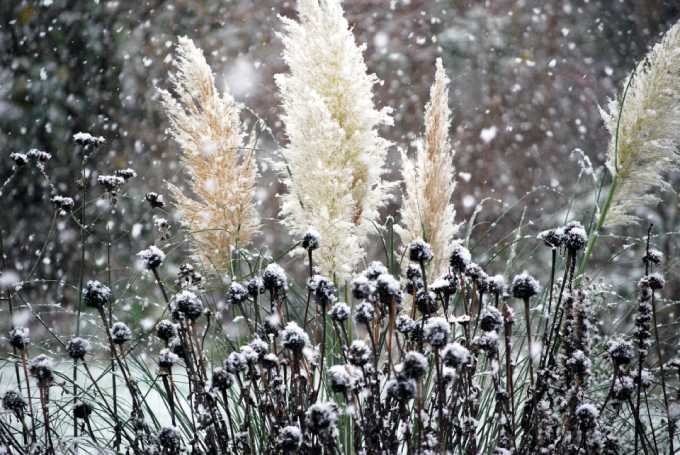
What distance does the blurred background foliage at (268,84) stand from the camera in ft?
17.8

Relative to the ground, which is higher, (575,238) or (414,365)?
(575,238)

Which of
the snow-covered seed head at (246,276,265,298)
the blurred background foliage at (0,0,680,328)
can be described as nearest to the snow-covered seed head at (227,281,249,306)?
the snow-covered seed head at (246,276,265,298)

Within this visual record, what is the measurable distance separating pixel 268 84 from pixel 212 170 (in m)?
3.81

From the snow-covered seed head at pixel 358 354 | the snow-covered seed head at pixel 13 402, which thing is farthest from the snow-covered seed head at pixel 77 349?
the snow-covered seed head at pixel 358 354

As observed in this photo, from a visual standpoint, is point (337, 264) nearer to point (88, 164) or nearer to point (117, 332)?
point (117, 332)

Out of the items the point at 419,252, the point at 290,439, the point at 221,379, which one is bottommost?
the point at 290,439

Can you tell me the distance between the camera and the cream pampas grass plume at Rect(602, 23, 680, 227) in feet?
5.92

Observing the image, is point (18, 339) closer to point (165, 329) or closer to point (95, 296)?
point (95, 296)

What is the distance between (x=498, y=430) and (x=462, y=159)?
4.29m

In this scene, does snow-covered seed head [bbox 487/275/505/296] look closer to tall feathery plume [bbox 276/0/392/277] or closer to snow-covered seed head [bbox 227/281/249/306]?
snow-covered seed head [bbox 227/281/249/306]

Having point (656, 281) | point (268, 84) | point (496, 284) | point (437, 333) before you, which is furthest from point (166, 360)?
point (268, 84)

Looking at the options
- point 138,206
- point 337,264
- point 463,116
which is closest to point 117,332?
point 337,264

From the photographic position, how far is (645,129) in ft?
6.05

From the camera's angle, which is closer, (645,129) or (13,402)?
(13,402)
